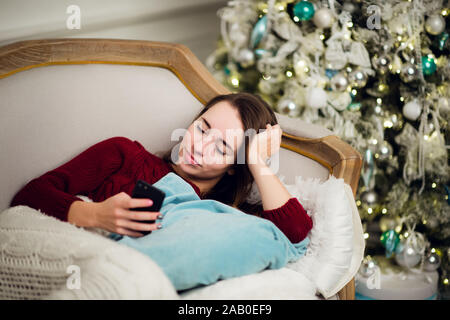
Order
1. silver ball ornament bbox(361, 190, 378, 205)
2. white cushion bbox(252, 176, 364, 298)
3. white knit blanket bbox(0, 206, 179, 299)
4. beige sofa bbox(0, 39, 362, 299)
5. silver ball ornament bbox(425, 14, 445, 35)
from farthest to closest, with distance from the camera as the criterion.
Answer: silver ball ornament bbox(361, 190, 378, 205)
silver ball ornament bbox(425, 14, 445, 35)
beige sofa bbox(0, 39, 362, 299)
white cushion bbox(252, 176, 364, 298)
white knit blanket bbox(0, 206, 179, 299)

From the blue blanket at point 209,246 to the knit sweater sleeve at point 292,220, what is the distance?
54mm

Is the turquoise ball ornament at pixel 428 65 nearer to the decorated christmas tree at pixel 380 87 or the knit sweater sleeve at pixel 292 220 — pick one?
the decorated christmas tree at pixel 380 87

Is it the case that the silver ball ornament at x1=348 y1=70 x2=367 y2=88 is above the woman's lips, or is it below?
above

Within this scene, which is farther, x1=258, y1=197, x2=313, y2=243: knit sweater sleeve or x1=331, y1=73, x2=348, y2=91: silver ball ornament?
x1=331, y1=73, x2=348, y2=91: silver ball ornament

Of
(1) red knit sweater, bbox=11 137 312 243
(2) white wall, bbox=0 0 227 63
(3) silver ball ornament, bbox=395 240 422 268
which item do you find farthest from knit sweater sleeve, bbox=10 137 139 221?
(3) silver ball ornament, bbox=395 240 422 268

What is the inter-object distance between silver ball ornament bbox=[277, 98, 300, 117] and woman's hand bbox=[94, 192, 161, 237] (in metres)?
0.81

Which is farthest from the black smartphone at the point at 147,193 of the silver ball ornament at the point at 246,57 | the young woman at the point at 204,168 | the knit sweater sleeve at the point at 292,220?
the silver ball ornament at the point at 246,57

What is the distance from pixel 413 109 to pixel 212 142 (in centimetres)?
81

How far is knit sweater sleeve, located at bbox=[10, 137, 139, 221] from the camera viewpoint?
871mm

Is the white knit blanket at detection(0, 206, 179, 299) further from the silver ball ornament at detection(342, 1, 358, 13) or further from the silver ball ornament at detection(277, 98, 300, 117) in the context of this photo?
the silver ball ornament at detection(342, 1, 358, 13)

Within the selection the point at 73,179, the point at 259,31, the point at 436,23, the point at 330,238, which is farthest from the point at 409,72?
the point at 73,179
